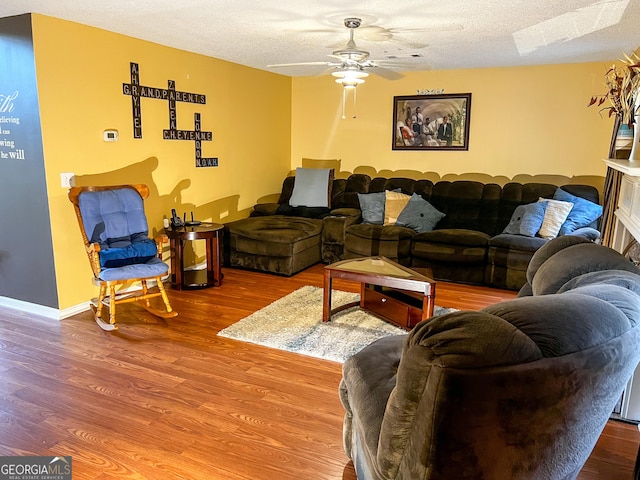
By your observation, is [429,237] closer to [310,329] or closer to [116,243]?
[310,329]

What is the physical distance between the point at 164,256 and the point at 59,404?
230 cm

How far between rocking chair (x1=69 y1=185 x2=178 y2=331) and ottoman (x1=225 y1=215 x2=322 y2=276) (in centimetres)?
121

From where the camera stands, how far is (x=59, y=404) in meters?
2.60

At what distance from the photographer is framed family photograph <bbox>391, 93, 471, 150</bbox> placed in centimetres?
575

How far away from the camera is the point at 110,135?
4.03 metres

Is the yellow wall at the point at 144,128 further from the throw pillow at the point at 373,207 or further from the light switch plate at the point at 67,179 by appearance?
the throw pillow at the point at 373,207

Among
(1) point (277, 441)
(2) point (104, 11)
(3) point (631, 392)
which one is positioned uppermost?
(2) point (104, 11)

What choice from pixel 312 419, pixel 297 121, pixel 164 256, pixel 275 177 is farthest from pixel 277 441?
pixel 297 121

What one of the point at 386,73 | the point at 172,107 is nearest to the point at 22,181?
the point at 172,107

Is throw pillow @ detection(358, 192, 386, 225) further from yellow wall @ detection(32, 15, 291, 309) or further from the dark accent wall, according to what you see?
the dark accent wall

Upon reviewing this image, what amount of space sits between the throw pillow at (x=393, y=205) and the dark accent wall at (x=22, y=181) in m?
3.39

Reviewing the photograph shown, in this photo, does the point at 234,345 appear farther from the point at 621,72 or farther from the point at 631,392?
the point at 621,72

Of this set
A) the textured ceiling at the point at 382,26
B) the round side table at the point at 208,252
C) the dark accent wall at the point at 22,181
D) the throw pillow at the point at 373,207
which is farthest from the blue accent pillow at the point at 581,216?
the dark accent wall at the point at 22,181

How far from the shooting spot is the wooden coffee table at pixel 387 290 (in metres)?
3.36
